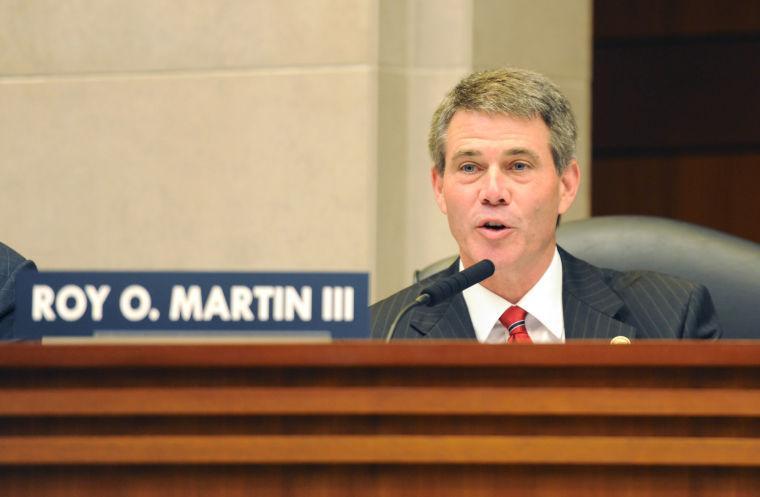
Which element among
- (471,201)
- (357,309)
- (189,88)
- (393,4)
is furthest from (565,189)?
(189,88)

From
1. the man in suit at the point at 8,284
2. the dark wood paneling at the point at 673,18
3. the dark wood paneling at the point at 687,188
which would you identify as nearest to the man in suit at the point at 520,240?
the man in suit at the point at 8,284

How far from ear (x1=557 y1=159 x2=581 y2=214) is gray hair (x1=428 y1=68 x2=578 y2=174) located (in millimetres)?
17

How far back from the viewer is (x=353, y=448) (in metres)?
1.25

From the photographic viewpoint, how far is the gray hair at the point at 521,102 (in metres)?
2.18

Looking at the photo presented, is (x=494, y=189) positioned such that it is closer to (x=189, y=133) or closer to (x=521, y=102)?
(x=521, y=102)

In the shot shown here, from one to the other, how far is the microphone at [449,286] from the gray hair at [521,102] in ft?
1.91

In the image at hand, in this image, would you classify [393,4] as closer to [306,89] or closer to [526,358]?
[306,89]

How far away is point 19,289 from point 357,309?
339 millimetres

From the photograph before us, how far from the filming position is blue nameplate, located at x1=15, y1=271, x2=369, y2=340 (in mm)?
1277

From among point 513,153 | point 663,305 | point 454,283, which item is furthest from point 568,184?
point 454,283

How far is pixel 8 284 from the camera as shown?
2486 millimetres

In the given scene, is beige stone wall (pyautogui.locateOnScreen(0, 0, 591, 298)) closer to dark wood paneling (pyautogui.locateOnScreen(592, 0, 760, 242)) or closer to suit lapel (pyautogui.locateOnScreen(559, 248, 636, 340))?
dark wood paneling (pyautogui.locateOnScreen(592, 0, 760, 242))

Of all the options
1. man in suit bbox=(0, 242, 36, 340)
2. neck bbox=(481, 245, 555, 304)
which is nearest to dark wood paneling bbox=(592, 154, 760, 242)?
neck bbox=(481, 245, 555, 304)

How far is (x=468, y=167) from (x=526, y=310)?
0.86 ft
